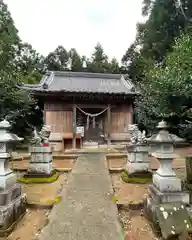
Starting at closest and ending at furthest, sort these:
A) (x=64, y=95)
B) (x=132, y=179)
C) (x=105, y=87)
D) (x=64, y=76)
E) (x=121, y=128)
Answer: (x=132, y=179), (x=64, y=95), (x=121, y=128), (x=105, y=87), (x=64, y=76)

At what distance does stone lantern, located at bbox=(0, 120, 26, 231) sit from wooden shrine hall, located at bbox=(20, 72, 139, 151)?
7.96 meters

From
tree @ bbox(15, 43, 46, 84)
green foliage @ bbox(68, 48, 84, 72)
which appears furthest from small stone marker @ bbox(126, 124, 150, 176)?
green foliage @ bbox(68, 48, 84, 72)

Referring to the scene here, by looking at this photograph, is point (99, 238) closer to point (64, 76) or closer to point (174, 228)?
point (174, 228)

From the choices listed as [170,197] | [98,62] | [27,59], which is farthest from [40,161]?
[98,62]

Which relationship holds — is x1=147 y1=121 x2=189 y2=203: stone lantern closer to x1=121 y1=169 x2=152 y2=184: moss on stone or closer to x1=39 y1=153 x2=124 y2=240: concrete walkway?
x1=39 y1=153 x2=124 y2=240: concrete walkway

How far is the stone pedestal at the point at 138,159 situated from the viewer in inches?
220

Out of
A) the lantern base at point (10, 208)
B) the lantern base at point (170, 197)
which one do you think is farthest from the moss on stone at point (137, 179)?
the lantern base at point (10, 208)

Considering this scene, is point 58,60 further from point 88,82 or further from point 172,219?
point 172,219

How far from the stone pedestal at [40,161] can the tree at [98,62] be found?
25.7m

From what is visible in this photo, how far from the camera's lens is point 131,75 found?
25375 millimetres

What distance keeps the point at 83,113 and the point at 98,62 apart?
2120 centimetres

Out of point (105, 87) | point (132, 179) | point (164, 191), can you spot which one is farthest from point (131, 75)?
point (164, 191)

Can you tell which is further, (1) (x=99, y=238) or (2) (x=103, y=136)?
(2) (x=103, y=136)

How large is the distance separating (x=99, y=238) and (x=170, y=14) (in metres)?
23.1
